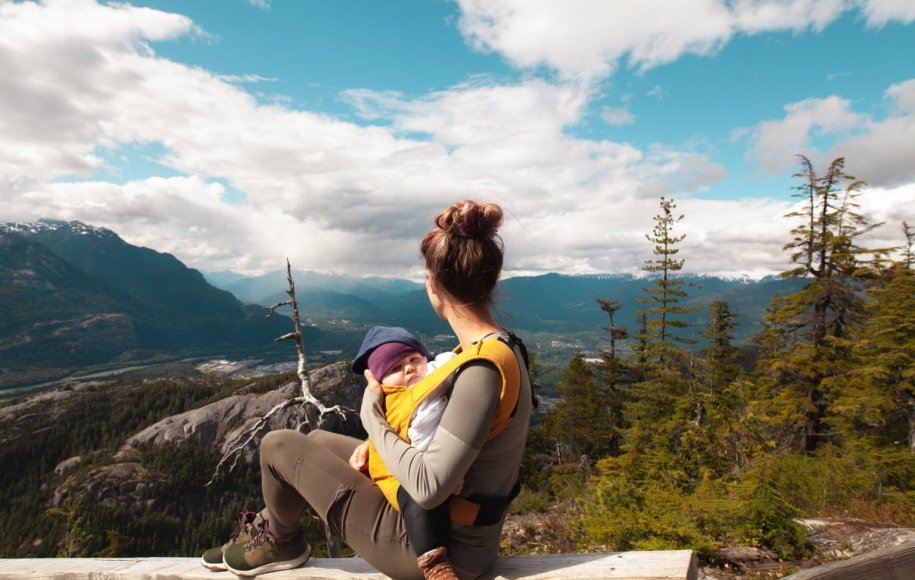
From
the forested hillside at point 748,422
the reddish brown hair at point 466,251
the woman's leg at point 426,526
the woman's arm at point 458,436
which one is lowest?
the forested hillside at point 748,422

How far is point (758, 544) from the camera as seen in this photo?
5871mm

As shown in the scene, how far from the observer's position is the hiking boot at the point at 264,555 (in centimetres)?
273

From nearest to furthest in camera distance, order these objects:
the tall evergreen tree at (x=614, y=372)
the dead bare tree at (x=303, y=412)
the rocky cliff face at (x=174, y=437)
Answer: the dead bare tree at (x=303, y=412), the tall evergreen tree at (x=614, y=372), the rocky cliff face at (x=174, y=437)

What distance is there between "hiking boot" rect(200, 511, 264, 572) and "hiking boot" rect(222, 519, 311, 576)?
4 centimetres

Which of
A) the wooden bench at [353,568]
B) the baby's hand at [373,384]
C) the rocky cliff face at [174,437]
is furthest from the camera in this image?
the rocky cliff face at [174,437]

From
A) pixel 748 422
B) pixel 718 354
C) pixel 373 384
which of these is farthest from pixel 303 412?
pixel 718 354

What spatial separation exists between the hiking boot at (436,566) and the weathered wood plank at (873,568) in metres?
1.45

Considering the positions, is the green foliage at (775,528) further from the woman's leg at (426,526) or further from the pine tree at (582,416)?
the pine tree at (582,416)

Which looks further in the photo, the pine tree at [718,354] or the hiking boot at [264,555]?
the pine tree at [718,354]

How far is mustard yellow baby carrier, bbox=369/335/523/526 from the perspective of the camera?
1.99 meters

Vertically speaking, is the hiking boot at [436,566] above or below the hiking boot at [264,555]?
above

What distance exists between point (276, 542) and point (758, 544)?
19.6 feet

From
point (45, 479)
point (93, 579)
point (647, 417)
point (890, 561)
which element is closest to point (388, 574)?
point (93, 579)

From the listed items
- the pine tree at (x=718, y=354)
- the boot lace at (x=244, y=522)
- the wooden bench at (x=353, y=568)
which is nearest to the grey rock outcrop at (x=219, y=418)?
the pine tree at (x=718, y=354)
